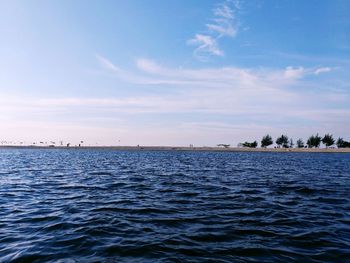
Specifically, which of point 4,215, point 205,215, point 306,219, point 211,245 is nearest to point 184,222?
point 205,215

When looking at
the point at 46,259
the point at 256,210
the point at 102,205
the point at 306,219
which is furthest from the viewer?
the point at 102,205

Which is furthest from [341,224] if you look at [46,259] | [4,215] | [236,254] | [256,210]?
[4,215]

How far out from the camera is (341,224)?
15.1m

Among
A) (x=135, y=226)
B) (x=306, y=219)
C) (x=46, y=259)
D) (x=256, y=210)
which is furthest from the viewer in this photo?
(x=256, y=210)

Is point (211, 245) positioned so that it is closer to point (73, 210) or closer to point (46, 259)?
point (46, 259)

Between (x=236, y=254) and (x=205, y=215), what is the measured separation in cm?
598

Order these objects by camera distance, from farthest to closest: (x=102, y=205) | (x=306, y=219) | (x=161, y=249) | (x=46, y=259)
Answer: (x=102, y=205), (x=306, y=219), (x=161, y=249), (x=46, y=259)

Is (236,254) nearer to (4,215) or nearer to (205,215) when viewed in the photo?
(205,215)

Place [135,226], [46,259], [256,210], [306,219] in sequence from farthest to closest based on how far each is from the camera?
1. [256,210]
2. [306,219]
3. [135,226]
4. [46,259]

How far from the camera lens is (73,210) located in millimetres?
18156

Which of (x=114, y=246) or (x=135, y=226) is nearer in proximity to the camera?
(x=114, y=246)

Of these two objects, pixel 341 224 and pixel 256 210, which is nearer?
pixel 341 224

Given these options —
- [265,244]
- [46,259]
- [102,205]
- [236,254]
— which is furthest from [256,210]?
[46,259]

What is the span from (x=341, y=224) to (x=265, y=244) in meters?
5.76
